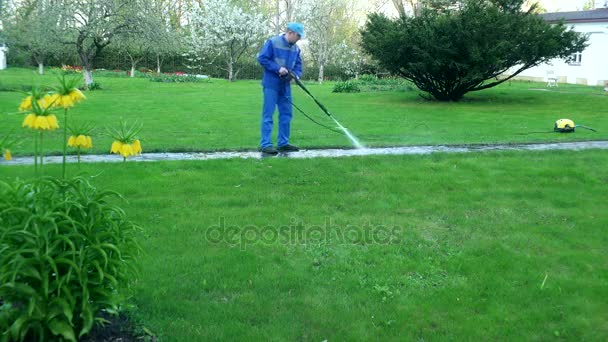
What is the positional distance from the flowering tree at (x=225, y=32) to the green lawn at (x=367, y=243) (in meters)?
26.5

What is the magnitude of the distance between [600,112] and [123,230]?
48.1 feet

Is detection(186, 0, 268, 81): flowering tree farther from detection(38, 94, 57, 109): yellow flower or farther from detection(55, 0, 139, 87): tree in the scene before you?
detection(38, 94, 57, 109): yellow flower

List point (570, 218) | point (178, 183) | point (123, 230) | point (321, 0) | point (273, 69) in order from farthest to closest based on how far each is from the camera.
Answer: point (321, 0) → point (273, 69) → point (178, 183) → point (570, 218) → point (123, 230)

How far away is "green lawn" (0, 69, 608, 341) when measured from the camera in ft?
11.9

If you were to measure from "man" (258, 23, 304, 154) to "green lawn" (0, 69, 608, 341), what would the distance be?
0.60m

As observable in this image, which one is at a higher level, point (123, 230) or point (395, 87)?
point (395, 87)

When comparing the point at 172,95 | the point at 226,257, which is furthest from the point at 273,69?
the point at 172,95

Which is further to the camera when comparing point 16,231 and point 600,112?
A: point 600,112

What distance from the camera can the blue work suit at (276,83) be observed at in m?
8.56

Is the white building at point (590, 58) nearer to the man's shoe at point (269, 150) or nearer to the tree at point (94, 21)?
the tree at point (94, 21)

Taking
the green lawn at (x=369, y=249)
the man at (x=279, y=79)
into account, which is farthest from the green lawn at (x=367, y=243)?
the man at (x=279, y=79)

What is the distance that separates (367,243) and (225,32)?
31999 millimetres

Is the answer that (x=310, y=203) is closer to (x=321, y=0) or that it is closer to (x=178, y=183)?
(x=178, y=183)

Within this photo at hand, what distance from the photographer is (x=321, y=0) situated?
36.2 meters
